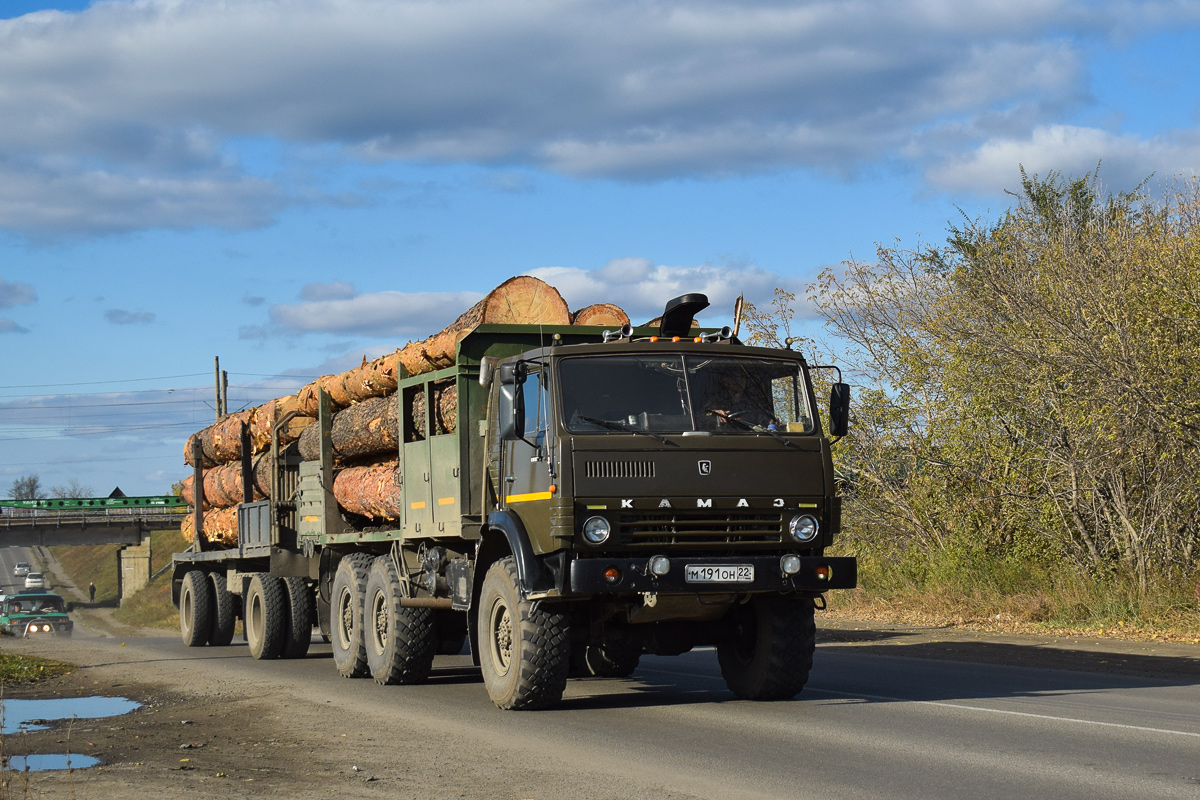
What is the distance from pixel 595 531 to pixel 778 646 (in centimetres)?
215

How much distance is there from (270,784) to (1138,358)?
14.1m

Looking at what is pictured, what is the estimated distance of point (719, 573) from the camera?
10359 millimetres

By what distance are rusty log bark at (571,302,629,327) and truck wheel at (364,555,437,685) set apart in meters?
3.18

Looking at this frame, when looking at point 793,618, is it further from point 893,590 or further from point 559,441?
point 893,590

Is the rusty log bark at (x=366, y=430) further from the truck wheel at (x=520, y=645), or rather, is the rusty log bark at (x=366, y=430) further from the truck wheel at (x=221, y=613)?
the truck wheel at (x=221, y=613)

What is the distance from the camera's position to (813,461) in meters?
10.8

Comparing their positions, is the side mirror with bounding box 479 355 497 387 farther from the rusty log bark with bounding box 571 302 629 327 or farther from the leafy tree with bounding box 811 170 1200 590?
the leafy tree with bounding box 811 170 1200 590

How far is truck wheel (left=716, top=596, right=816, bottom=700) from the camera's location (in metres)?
11.3

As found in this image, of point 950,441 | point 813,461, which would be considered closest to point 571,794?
point 813,461

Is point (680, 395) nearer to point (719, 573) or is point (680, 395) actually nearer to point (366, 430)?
point (719, 573)

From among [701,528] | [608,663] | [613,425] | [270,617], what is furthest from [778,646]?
[270,617]

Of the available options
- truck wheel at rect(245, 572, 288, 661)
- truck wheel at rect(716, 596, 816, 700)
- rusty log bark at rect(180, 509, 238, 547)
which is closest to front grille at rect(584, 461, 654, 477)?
truck wheel at rect(716, 596, 816, 700)

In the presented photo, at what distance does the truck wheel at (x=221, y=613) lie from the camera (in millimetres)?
21984

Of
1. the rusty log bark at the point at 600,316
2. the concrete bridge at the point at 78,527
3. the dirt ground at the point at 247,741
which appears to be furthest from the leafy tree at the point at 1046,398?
the concrete bridge at the point at 78,527
